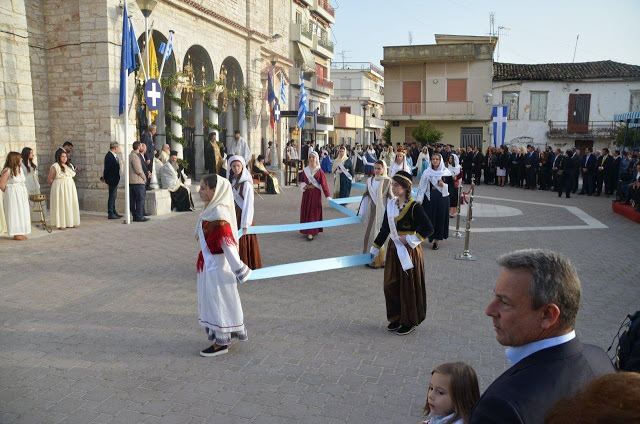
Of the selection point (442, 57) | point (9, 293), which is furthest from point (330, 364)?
point (442, 57)

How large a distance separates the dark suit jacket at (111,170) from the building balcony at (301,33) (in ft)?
78.9

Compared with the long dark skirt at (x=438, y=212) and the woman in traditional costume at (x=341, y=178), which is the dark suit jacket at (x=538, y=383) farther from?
the woman in traditional costume at (x=341, y=178)

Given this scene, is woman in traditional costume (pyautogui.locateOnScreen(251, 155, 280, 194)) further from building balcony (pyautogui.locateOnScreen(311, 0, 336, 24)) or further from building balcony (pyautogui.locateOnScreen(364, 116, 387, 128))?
building balcony (pyautogui.locateOnScreen(364, 116, 387, 128))

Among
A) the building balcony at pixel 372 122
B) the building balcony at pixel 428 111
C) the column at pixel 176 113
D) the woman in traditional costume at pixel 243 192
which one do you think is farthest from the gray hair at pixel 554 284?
the building balcony at pixel 372 122

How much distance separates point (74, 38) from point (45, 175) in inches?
147

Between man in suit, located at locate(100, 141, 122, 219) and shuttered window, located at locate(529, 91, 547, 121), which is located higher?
shuttered window, located at locate(529, 91, 547, 121)

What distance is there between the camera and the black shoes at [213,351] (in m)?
4.91

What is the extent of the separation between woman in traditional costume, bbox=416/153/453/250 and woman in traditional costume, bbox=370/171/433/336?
426 centimetres

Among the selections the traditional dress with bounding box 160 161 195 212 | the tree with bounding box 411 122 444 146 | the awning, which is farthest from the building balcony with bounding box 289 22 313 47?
the traditional dress with bounding box 160 161 195 212

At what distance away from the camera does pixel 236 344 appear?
5.23 meters

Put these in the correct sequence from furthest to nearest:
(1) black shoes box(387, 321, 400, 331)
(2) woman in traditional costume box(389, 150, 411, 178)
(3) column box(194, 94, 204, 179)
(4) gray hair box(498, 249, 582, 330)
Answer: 1. (3) column box(194, 94, 204, 179)
2. (2) woman in traditional costume box(389, 150, 411, 178)
3. (1) black shoes box(387, 321, 400, 331)
4. (4) gray hair box(498, 249, 582, 330)

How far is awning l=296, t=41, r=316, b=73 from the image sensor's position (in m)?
34.4

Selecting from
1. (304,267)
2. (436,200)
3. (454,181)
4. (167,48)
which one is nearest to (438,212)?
(436,200)

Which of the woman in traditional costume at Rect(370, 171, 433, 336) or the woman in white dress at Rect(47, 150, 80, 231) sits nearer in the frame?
the woman in traditional costume at Rect(370, 171, 433, 336)
